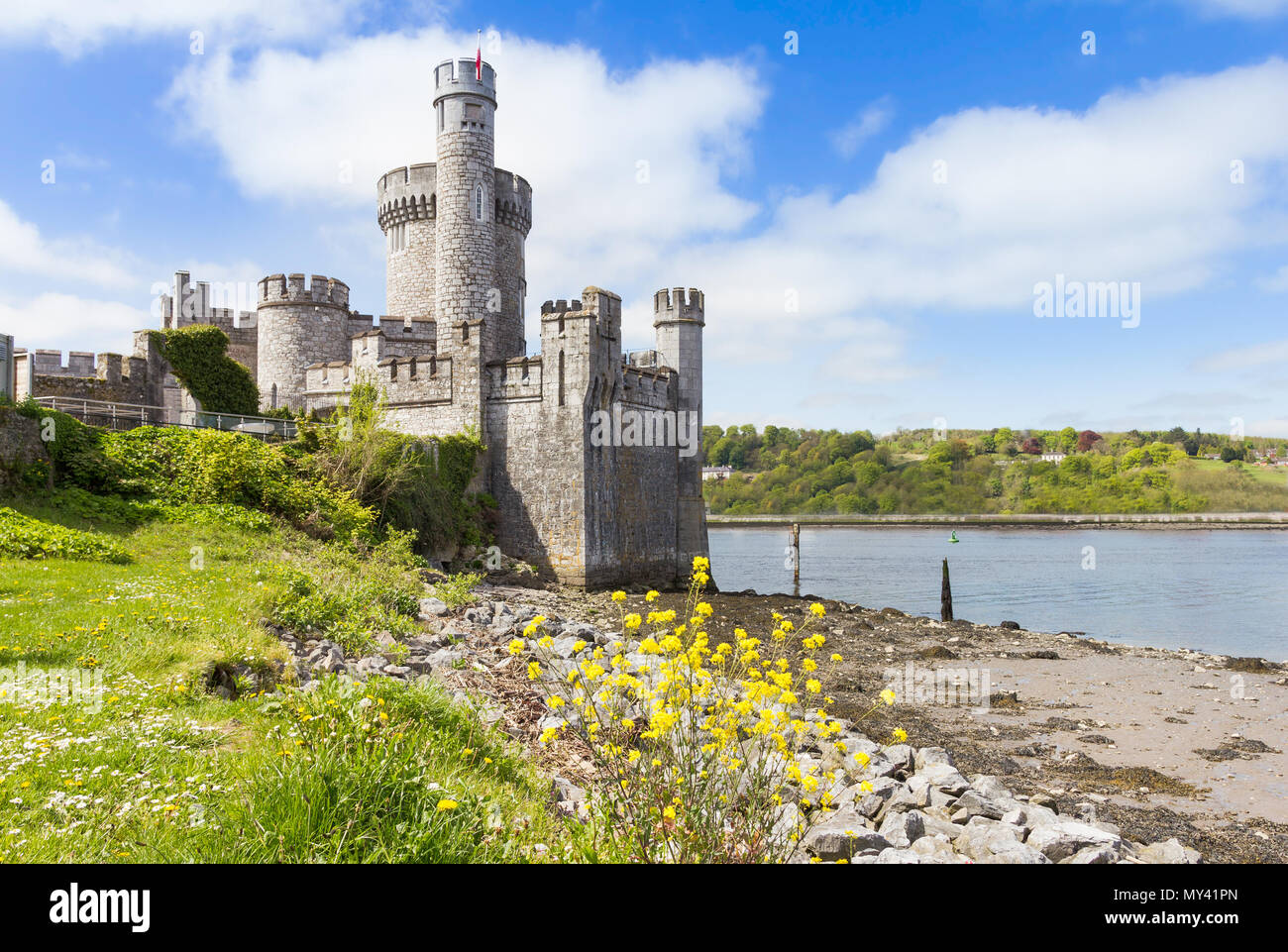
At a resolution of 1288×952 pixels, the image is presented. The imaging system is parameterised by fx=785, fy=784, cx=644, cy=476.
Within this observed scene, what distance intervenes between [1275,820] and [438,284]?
27109 mm

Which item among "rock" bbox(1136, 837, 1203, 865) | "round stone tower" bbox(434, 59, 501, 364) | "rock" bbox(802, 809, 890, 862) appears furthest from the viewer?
"round stone tower" bbox(434, 59, 501, 364)

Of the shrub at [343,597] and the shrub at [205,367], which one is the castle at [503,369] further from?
the shrub at [343,597]

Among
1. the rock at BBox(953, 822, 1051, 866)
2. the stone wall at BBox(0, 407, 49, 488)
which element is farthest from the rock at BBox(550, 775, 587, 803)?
the stone wall at BBox(0, 407, 49, 488)

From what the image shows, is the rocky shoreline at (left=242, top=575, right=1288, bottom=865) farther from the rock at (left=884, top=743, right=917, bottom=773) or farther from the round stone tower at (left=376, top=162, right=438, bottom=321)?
the round stone tower at (left=376, top=162, right=438, bottom=321)

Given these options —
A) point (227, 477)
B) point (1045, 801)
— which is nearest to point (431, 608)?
point (227, 477)

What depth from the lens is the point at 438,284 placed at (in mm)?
28953

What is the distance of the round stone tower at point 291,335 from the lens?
3117cm

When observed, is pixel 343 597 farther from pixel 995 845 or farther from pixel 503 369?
pixel 503 369

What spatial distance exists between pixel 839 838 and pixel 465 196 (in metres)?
26.9

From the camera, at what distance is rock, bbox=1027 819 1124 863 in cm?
659

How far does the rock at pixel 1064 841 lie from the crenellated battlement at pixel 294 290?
3137 cm

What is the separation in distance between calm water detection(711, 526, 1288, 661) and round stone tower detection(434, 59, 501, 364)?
69.2 feet

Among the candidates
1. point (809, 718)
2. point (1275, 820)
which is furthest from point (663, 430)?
point (809, 718)
